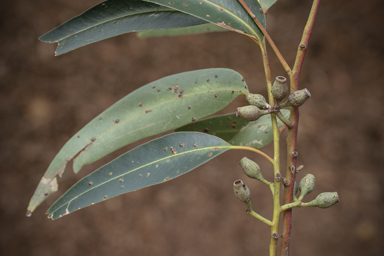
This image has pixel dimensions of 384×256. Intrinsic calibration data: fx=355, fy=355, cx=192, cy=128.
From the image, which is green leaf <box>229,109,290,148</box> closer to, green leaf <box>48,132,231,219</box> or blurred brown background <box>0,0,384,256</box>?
green leaf <box>48,132,231,219</box>

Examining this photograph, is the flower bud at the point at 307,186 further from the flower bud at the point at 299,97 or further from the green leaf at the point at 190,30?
the green leaf at the point at 190,30

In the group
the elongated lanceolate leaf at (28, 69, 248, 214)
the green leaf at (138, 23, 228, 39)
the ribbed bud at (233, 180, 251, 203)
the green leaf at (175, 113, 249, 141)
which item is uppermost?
the green leaf at (138, 23, 228, 39)

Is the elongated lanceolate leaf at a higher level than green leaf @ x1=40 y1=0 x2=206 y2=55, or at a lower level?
lower

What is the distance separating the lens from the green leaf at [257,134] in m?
0.72

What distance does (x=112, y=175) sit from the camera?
23.9 inches

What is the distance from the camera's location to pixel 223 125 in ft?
2.62

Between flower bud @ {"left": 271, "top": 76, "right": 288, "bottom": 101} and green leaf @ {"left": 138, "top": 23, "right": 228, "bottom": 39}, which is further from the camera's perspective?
green leaf @ {"left": 138, "top": 23, "right": 228, "bottom": 39}

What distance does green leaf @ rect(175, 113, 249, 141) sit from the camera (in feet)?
2.60

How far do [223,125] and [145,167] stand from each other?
0.84ft

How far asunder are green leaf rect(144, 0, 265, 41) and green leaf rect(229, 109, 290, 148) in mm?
204

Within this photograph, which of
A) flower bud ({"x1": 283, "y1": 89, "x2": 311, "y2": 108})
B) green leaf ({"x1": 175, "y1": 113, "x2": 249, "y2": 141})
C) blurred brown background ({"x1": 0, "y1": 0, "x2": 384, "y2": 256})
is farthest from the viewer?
blurred brown background ({"x1": 0, "y1": 0, "x2": 384, "y2": 256})

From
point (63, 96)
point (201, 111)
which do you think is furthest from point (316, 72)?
point (201, 111)

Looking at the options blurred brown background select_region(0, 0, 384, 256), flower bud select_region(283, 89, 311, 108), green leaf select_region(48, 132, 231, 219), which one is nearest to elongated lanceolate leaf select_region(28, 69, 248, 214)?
green leaf select_region(48, 132, 231, 219)

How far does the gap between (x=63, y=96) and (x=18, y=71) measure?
288 mm
